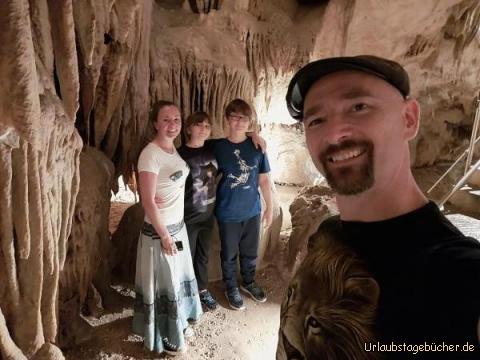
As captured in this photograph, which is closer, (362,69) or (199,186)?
(362,69)

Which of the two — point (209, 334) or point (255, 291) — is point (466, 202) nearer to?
point (255, 291)

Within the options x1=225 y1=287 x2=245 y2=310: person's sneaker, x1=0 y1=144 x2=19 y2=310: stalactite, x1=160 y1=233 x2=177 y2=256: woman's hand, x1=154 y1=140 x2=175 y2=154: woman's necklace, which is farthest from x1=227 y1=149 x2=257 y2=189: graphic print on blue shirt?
x1=0 y1=144 x2=19 y2=310: stalactite

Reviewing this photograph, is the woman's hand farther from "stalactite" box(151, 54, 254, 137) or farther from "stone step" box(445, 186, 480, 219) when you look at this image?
"stone step" box(445, 186, 480, 219)

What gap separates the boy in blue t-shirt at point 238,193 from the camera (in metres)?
2.57

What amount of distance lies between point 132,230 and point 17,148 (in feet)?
6.44

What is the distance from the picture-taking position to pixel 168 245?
2.08 m

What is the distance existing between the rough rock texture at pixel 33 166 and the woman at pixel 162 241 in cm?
45

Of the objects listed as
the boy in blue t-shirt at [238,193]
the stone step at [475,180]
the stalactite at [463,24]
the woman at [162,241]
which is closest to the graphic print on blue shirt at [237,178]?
the boy in blue t-shirt at [238,193]

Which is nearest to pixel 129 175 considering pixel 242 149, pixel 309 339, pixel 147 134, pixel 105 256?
pixel 147 134

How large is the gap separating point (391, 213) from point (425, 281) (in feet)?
0.53

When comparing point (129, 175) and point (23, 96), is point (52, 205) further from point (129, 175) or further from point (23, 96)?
point (129, 175)

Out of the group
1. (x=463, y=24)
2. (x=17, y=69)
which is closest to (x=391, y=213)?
(x=17, y=69)

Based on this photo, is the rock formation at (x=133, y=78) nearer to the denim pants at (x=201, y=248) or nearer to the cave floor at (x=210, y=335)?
the cave floor at (x=210, y=335)

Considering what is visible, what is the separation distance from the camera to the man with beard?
0.52 metres
